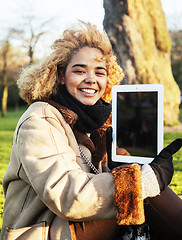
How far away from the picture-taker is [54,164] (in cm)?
155

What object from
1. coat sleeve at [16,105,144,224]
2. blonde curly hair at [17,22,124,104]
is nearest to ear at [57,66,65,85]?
blonde curly hair at [17,22,124,104]

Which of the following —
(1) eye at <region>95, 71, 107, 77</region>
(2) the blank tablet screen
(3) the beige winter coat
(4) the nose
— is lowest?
(3) the beige winter coat

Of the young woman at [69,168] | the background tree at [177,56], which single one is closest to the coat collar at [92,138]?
the young woman at [69,168]

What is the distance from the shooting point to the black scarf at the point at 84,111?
2.04 m

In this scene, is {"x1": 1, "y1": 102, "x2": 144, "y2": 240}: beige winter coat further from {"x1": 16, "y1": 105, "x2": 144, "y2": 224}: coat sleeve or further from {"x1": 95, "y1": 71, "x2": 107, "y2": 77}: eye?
{"x1": 95, "y1": 71, "x2": 107, "y2": 77}: eye

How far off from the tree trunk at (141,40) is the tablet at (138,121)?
7253 mm

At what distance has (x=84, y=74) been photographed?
7.07ft

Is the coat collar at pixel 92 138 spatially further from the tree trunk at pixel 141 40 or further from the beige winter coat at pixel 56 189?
the tree trunk at pixel 141 40

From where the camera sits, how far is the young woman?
60.4 inches

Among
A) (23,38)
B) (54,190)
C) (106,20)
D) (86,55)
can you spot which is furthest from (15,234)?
(23,38)

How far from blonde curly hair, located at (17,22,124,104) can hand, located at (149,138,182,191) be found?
2.86 ft

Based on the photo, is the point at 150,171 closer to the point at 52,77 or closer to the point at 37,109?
the point at 37,109

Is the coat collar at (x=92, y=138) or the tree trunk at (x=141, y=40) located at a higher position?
the tree trunk at (x=141, y=40)

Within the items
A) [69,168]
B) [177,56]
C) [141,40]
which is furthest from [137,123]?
[177,56]
